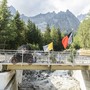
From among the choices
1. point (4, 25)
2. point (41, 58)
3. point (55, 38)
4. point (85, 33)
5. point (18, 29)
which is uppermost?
point (55, 38)

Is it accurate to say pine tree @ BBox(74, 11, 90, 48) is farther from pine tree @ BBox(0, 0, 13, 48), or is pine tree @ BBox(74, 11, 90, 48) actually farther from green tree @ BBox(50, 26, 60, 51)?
green tree @ BBox(50, 26, 60, 51)

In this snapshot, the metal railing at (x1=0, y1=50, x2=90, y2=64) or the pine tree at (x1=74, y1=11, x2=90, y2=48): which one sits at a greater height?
the pine tree at (x1=74, y1=11, x2=90, y2=48)

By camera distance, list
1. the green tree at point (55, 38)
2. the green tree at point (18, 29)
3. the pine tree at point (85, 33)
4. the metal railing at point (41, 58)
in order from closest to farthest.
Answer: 1. the metal railing at point (41, 58)
2. the pine tree at point (85, 33)
3. the green tree at point (18, 29)
4. the green tree at point (55, 38)

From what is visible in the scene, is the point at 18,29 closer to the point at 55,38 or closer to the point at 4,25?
the point at 4,25

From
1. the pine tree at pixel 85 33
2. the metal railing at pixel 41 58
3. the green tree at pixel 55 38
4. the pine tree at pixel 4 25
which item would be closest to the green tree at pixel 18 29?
the pine tree at pixel 4 25

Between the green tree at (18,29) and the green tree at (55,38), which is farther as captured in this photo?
the green tree at (55,38)

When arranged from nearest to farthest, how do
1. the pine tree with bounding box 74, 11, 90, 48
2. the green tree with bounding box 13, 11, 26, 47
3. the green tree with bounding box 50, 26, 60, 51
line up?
1. the pine tree with bounding box 74, 11, 90, 48
2. the green tree with bounding box 13, 11, 26, 47
3. the green tree with bounding box 50, 26, 60, 51

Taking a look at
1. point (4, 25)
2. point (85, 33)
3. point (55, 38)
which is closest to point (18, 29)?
point (4, 25)

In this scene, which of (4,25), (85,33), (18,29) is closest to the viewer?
(4,25)

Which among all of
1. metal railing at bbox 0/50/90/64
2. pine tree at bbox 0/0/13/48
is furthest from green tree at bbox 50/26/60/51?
metal railing at bbox 0/50/90/64

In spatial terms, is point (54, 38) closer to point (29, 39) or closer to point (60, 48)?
point (60, 48)

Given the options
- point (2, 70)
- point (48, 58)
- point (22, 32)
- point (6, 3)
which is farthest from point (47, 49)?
point (22, 32)

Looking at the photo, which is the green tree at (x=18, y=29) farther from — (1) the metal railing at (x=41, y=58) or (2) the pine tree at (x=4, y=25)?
(1) the metal railing at (x=41, y=58)

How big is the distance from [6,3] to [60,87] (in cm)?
2276
